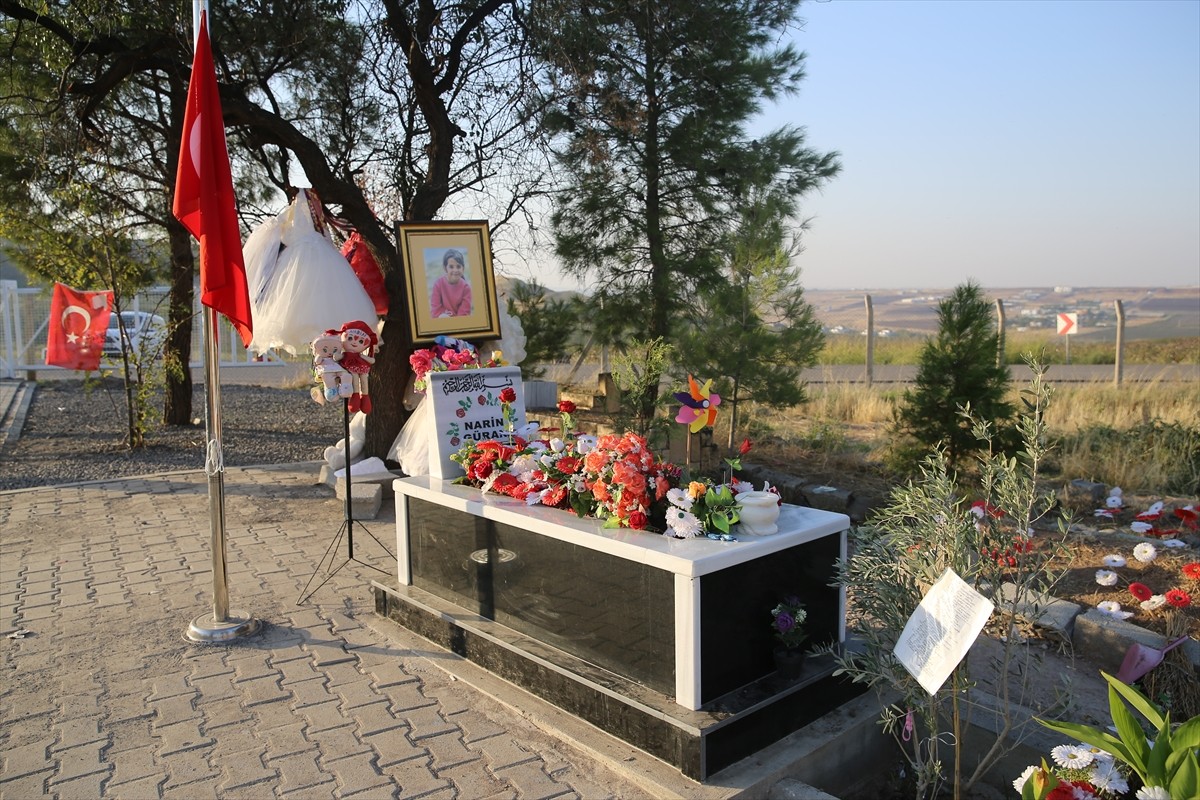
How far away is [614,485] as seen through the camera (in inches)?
150

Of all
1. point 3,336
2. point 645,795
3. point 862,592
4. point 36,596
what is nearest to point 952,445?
point 862,592

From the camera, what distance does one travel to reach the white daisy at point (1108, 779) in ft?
7.93

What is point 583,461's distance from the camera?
416 cm

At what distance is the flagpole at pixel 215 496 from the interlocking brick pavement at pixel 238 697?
76 millimetres

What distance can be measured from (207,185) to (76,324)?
9561 mm

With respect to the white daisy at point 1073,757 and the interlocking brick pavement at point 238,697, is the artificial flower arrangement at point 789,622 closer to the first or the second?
the interlocking brick pavement at point 238,697

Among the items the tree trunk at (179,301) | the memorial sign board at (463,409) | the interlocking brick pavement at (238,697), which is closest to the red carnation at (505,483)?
the memorial sign board at (463,409)

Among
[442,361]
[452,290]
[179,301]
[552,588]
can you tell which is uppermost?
[179,301]

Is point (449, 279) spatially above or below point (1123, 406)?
above

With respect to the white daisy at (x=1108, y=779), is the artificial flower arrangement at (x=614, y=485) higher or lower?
higher

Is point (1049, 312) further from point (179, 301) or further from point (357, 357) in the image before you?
point (357, 357)

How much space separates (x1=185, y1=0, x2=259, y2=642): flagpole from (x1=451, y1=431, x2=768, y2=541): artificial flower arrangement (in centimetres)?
136

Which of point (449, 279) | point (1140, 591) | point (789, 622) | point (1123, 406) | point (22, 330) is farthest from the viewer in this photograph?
point (22, 330)

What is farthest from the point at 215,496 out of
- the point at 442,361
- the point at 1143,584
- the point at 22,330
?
the point at 22,330
